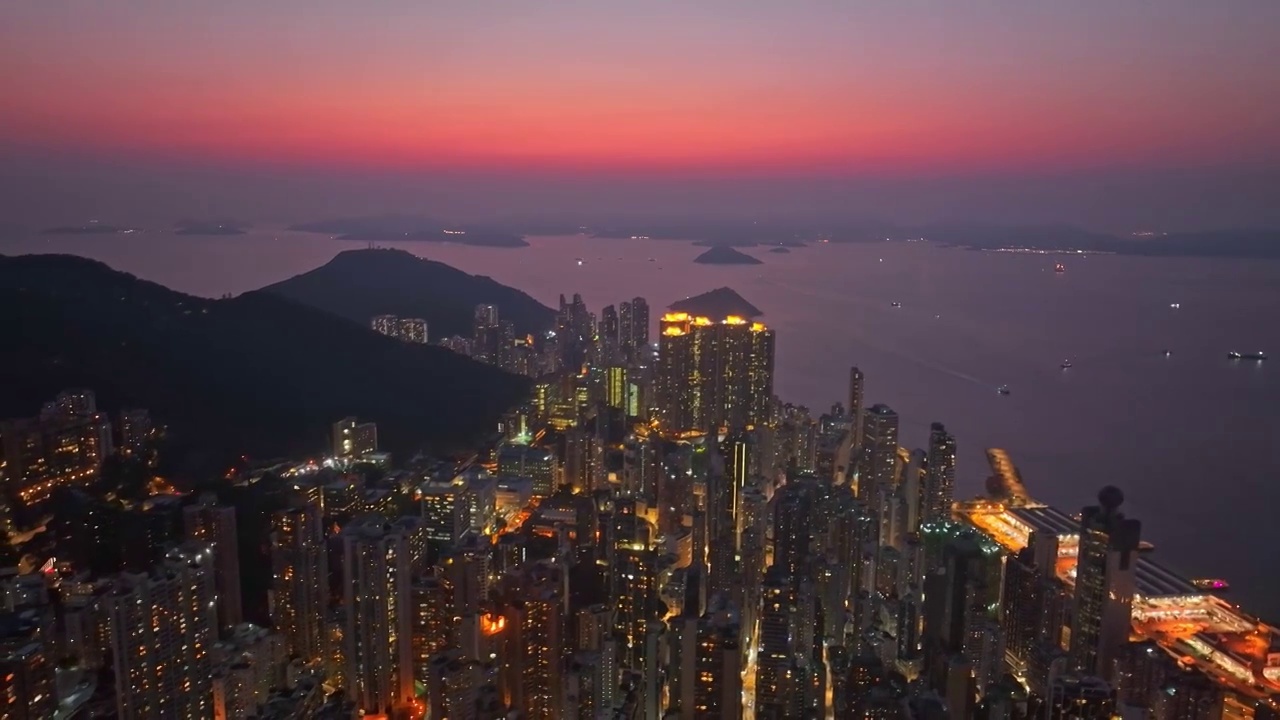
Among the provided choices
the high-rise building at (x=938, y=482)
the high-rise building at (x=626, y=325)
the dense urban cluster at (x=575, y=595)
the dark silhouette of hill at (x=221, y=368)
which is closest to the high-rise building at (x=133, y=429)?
the dense urban cluster at (x=575, y=595)

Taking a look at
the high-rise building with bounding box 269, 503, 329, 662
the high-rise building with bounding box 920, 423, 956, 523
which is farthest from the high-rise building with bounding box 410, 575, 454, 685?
the high-rise building with bounding box 920, 423, 956, 523

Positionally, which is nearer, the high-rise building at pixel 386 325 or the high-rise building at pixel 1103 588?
the high-rise building at pixel 1103 588

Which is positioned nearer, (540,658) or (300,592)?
(540,658)

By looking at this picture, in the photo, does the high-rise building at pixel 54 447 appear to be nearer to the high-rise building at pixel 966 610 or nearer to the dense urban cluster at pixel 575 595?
the dense urban cluster at pixel 575 595

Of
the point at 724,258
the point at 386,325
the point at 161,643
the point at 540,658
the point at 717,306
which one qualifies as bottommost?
the point at 540,658

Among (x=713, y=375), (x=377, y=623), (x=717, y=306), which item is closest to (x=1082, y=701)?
(x=377, y=623)

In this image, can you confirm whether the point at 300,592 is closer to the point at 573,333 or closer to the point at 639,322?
the point at 573,333

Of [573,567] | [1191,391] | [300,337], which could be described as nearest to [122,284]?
[300,337]
